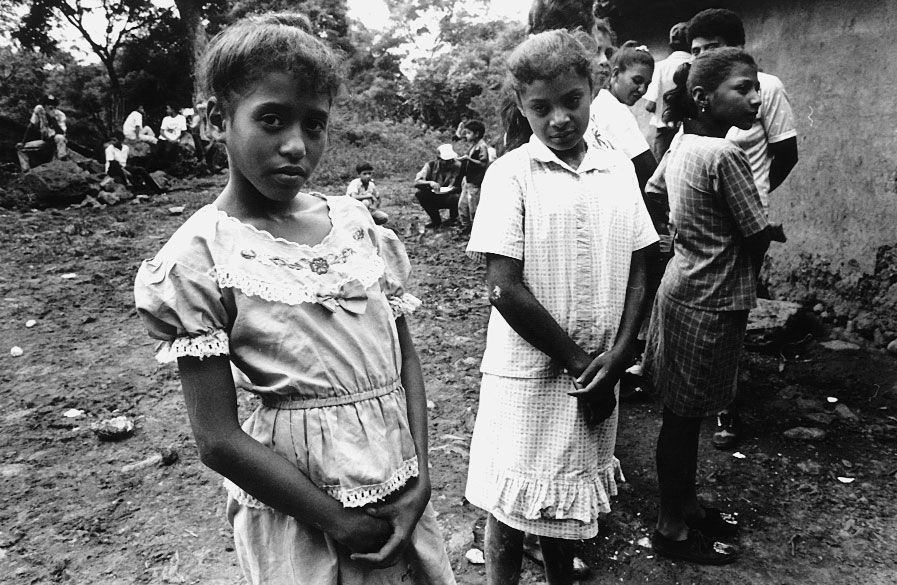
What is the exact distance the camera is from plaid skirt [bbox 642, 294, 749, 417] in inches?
92.5

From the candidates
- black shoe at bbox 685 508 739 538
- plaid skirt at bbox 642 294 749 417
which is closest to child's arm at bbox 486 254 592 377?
plaid skirt at bbox 642 294 749 417

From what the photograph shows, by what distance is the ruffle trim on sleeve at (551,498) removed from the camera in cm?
184

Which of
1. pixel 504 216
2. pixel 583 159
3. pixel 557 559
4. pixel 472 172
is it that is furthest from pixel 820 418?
pixel 472 172

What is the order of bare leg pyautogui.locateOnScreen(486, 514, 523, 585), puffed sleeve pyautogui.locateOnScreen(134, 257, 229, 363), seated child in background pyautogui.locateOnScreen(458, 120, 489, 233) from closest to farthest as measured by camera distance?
puffed sleeve pyautogui.locateOnScreen(134, 257, 229, 363) → bare leg pyautogui.locateOnScreen(486, 514, 523, 585) → seated child in background pyautogui.locateOnScreen(458, 120, 489, 233)

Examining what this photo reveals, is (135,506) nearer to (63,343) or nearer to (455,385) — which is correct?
(455,385)

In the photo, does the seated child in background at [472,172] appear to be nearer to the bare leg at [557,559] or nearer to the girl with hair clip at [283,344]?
the bare leg at [557,559]

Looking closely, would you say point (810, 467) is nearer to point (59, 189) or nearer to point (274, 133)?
point (274, 133)

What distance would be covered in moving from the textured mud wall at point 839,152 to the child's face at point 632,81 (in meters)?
1.38

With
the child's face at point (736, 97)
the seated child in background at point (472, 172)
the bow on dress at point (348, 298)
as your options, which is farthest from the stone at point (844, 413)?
the seated child in background at point (472, 172)

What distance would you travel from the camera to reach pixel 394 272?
4.75 feet

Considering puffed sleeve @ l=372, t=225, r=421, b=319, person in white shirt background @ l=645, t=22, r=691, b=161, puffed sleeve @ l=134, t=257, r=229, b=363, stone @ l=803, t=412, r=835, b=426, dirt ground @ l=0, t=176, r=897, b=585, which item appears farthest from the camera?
person in white shirt background @ l=645, t=22, r=691, b=161

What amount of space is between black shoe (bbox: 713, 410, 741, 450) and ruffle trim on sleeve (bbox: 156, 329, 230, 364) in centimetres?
283

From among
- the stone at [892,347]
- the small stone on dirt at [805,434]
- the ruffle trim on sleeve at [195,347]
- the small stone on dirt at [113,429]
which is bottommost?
the small stone on dirt at [113,429]

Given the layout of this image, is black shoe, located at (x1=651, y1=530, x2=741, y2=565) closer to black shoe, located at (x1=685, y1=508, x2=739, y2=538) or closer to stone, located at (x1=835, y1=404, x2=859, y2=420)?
black shoe, located at (x1=685, y1=508, x2=739, y2=538)
